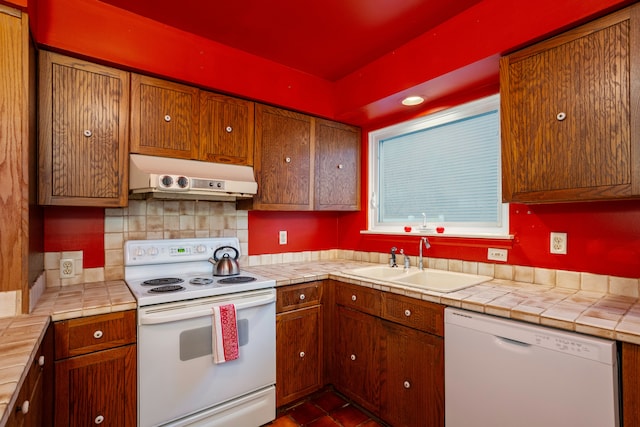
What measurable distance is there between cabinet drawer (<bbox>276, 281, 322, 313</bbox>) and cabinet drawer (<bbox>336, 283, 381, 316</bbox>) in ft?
0.50

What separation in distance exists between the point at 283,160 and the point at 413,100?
1.04 m

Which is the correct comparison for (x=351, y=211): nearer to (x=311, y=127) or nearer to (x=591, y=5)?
(x=311, y=127)

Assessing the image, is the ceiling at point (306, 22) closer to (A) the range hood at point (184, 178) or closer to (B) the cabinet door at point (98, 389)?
(A) the range hood at point (184, 178)

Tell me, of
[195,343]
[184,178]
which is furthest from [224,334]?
[184,178]

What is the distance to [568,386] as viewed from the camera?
1.21m

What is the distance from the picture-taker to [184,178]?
1837mm

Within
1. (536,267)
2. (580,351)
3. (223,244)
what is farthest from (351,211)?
(580,351)

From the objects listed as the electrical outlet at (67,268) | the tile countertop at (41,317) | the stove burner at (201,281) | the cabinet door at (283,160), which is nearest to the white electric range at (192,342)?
the stove burner at (201,281)

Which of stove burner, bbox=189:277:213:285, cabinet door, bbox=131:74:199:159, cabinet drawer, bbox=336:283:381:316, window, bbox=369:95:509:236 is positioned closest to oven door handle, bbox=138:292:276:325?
stove burner, bbox=189:277:213:285

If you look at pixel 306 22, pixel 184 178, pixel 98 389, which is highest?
pixel 306 22

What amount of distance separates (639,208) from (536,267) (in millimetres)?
539

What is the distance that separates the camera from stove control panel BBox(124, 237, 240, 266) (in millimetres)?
2070

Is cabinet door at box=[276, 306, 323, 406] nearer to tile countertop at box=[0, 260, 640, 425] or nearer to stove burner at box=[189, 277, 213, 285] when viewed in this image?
tile countertop at box=[0, 260, 640, 425]

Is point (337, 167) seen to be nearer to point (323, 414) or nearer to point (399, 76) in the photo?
point (399, 76)
